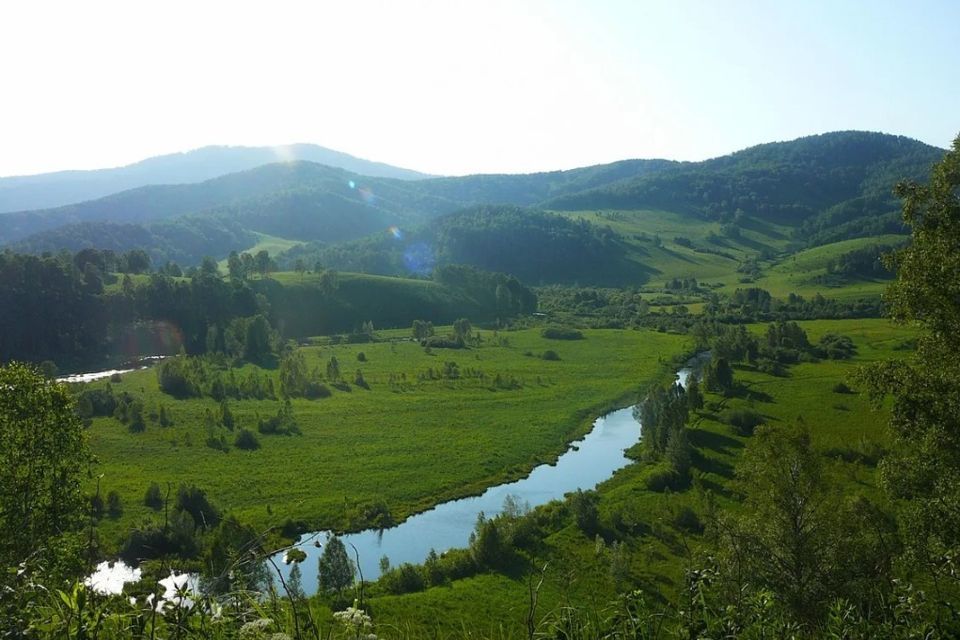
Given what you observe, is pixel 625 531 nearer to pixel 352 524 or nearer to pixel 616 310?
pixel 352 524

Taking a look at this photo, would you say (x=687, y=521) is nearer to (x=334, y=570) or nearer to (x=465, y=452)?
(x=334, y=570)

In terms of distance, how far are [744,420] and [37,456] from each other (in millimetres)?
67492

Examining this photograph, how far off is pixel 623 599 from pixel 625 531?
4303cm

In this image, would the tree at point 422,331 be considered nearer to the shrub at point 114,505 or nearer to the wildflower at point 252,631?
the shrub at point 114,505

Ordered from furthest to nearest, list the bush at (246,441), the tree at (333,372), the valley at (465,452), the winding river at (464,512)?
the tree at (333,372), the bush at (246,441), the winding river at (464,512), the valley at (465,452)

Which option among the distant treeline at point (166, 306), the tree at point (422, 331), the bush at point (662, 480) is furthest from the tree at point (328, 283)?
the bush at point (662, 480)

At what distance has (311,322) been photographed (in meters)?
171

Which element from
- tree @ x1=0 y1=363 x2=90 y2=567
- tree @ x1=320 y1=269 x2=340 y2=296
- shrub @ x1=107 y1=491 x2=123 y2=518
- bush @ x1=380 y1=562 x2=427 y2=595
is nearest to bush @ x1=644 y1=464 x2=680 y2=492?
bush @ x1=380 y1=562 x2=427 y2=595

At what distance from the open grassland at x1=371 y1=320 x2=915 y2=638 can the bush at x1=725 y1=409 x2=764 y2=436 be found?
0.93m

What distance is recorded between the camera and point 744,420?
232 ft

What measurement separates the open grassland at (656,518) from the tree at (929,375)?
Result: 1.70 metres

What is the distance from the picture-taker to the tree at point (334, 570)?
40594 mm

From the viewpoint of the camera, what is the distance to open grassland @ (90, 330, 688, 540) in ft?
191

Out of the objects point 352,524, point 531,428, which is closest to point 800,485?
point 352,524
